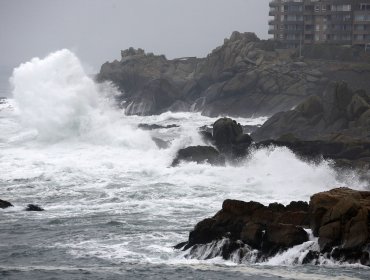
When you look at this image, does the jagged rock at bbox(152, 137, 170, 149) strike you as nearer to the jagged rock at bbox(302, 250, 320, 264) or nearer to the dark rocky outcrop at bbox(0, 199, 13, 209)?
the dark rocky outcrop at bbox(0, 199, 13, 209)

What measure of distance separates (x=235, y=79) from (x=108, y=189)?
45.9 meters

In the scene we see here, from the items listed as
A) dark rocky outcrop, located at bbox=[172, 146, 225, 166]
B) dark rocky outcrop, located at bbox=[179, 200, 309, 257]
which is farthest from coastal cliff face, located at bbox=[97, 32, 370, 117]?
dark rocky outcrop, located at bbox=[179, 200, 309, 257]

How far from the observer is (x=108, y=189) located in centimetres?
4488

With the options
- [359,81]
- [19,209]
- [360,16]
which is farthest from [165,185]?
[360,16]

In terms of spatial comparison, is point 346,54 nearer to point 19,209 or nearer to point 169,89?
point 169,89

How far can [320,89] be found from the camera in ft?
277

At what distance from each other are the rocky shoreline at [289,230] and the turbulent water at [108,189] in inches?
15.1

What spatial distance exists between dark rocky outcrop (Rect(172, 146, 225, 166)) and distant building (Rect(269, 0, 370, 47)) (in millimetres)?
57594

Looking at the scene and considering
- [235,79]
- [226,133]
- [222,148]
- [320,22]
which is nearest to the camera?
[222,148]

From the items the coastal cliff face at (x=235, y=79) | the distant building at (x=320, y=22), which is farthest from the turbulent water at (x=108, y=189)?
the distant building at (x=320, y=22)

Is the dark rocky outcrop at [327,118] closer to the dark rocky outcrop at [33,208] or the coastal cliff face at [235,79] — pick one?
the coastal cliff face at [235,79]

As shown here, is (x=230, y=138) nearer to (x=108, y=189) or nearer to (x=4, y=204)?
(x=108, y=189)

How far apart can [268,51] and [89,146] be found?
44656 millimetres

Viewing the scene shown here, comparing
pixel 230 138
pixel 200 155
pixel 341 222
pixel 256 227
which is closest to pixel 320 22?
pixel 230 138
